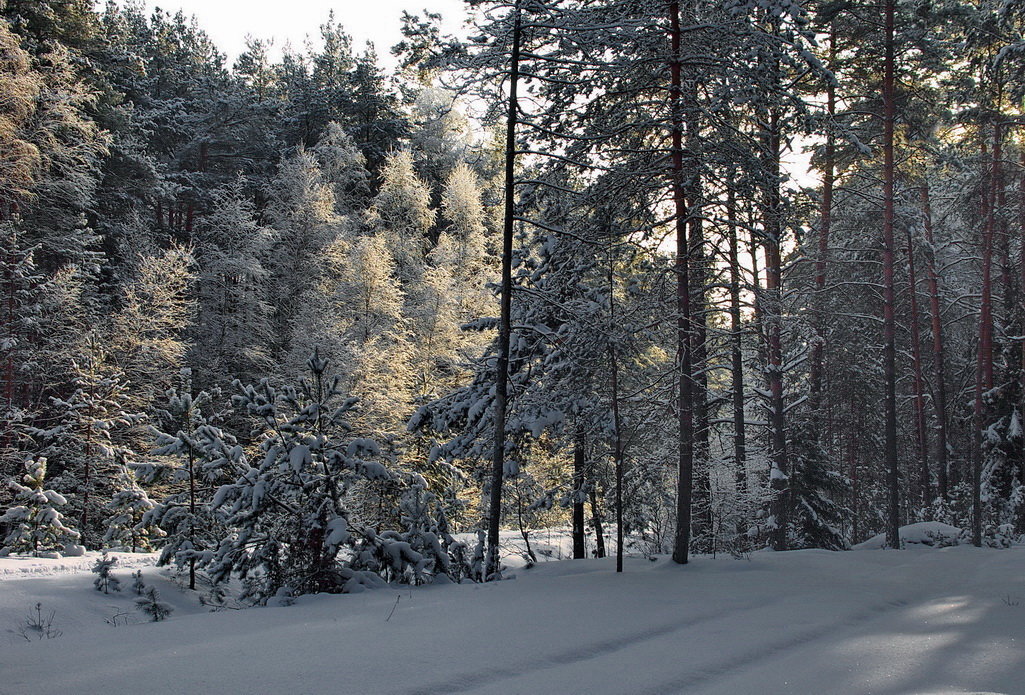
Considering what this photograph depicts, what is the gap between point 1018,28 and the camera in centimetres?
1527

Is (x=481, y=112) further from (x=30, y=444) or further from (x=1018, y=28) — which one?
(x=30, y=444)

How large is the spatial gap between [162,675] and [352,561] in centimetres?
526

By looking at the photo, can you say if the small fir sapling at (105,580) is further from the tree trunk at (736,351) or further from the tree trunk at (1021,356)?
the tree trunk at (1021,356)

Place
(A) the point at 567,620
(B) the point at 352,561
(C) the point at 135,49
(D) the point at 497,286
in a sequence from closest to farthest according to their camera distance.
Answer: (A) the point at 567,620, (B) the point at 352,561, (D) the point at 497,286, (C) the point at 135,49

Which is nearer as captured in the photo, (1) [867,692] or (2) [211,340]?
(1) [867,692]

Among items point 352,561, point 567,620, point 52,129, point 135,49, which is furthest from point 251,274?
point 567,620

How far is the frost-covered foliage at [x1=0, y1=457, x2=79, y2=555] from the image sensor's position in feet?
43.8

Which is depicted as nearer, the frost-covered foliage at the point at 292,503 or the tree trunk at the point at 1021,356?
the frost-covered foliage at the point at 292,503

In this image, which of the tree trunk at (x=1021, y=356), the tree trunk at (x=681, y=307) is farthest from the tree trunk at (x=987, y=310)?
the tree trunk at (x=681, y=307)

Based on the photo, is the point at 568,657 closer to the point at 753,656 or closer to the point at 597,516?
the point at 753,656

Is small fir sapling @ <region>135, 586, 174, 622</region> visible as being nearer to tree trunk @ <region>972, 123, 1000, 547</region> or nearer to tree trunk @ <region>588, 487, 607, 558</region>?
tree trunk @ <region>588, 487, 607, 558</region>

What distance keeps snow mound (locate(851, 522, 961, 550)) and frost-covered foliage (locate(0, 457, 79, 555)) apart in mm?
17186

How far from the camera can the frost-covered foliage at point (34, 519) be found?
43.8 feet

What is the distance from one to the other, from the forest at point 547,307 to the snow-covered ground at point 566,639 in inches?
75.1
